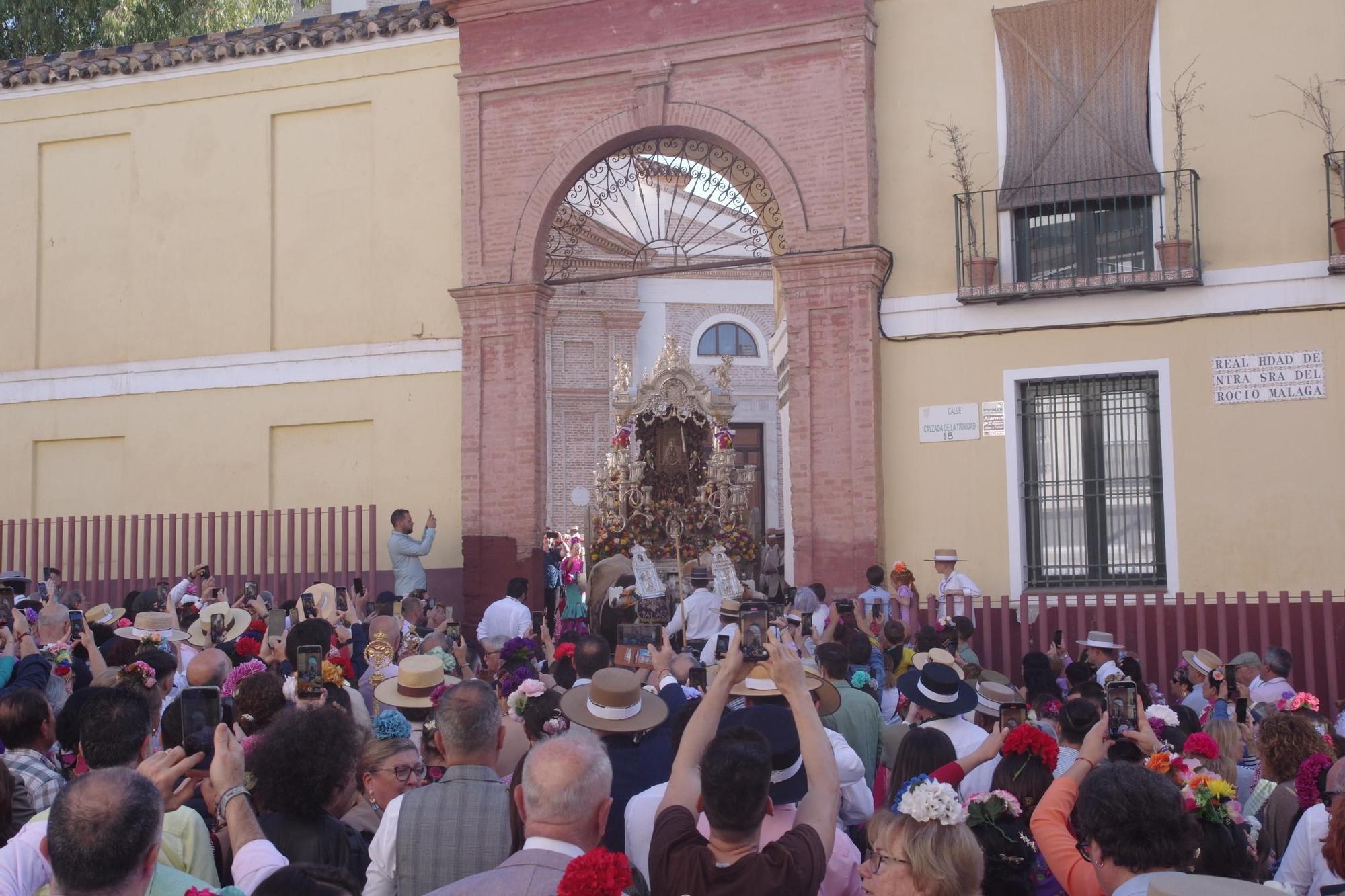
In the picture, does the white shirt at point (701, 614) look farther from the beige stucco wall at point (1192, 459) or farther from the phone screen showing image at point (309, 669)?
the phone screen showing image at point (309, 669)


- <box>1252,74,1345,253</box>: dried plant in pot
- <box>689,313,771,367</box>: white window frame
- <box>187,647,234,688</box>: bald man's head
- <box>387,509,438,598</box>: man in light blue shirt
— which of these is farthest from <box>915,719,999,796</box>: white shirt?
<box>689,313,771,367</box>: white window frame

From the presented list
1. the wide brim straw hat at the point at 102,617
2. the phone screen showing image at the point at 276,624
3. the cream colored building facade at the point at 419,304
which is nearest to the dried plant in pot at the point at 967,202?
the cream colored building facade at the point at 419,304

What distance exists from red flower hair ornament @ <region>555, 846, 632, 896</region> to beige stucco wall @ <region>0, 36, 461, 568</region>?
Answer: 45.0 feet

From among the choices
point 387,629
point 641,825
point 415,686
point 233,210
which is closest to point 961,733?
point 641,825

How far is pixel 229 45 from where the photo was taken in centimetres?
1825

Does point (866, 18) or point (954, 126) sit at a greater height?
point (866, 18)

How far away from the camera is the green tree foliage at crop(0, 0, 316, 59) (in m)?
24.7

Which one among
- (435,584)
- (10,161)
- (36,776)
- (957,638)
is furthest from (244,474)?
(36,776)

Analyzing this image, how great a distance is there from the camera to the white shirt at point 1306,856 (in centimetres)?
491

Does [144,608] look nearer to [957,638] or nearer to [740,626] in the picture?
[957,638]

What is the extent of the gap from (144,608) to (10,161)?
10.8m

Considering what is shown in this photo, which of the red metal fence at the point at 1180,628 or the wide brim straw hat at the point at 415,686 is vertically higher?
the wide brim straw hat at the point at 415,686

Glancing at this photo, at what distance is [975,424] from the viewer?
593 inches

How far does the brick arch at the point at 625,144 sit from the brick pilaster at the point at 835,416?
1.83ft
